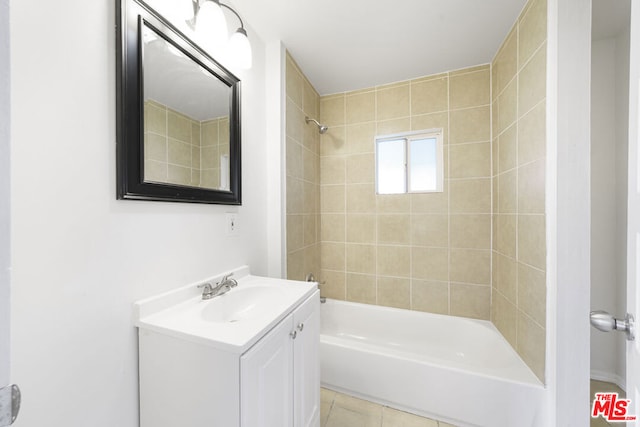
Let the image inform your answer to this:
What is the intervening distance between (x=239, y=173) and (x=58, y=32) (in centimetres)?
80

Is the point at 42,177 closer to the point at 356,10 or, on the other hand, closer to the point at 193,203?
the point at 193,203

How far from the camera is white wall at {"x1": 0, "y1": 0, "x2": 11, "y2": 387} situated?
0.25 meters

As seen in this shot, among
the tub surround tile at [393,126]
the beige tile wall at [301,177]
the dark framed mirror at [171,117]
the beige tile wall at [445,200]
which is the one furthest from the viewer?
the tub surround tile at [393,126]

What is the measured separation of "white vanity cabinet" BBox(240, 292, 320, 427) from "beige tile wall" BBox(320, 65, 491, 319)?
1196 millimetres

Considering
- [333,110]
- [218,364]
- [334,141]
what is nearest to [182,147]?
[218,364]

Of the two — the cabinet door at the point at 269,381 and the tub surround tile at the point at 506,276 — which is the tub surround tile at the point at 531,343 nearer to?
the tub surround tile at the point at 506,276

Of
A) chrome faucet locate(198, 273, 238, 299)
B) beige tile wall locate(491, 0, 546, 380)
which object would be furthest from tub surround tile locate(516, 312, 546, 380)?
chrome faucet locate(198, 273, 238, 299)

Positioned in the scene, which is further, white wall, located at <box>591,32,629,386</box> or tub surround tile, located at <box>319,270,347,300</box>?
tub surround tile, located at <box>319,270,347,300</box>

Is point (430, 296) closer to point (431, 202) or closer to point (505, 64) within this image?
point (431, 202)

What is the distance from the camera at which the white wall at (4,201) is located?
25 centimetres

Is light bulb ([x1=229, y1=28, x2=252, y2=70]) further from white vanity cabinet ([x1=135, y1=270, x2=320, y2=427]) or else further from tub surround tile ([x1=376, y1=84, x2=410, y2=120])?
tub surround tile ([x1=376, y1=84, x2=410, y2=120])

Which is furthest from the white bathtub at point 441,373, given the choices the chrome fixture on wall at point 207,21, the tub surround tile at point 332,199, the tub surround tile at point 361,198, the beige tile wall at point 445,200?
the chrome fixture on wall at point 207,21

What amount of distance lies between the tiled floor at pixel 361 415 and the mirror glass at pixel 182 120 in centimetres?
150

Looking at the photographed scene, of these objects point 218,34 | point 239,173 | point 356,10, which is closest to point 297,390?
point 239,173
